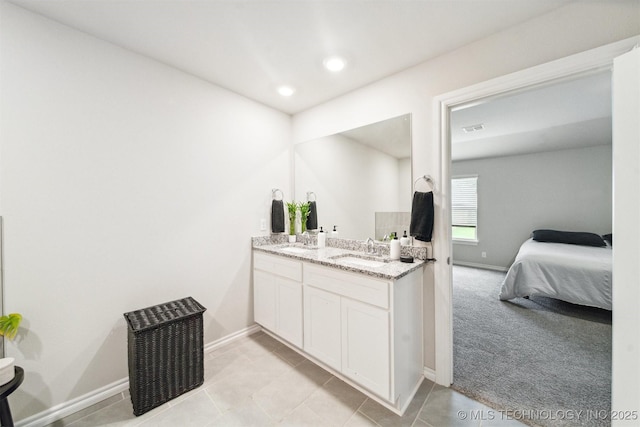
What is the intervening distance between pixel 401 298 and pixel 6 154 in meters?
2.51

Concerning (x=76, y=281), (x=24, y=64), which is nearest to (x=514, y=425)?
(x=76, y=281)

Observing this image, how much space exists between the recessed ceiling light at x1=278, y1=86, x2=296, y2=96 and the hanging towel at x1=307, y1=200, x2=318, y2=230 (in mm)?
1170

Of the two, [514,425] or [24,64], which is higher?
[24,64]

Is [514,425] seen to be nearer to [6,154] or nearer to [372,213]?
[372,213]

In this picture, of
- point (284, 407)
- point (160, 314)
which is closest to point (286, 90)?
point (160, 314)

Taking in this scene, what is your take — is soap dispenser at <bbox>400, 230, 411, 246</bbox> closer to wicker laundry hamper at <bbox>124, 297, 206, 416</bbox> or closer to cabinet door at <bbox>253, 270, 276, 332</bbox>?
cabinet door at <bbox>253, 270, 276, 332</bbox>

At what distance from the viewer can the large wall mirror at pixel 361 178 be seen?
211cm

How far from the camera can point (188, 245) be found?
2.15 meters

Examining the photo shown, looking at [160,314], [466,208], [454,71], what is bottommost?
[160,314]

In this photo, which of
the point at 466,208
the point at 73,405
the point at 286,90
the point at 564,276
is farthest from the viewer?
the point at 466,208

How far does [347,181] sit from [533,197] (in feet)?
14.9

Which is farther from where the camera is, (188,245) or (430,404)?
(188,245)

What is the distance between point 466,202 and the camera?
561 centimetres

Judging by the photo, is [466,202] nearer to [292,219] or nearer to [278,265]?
[292,219]
